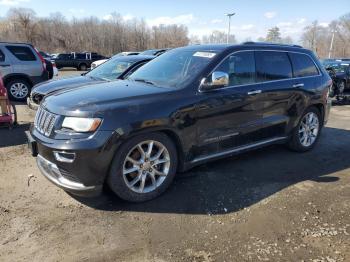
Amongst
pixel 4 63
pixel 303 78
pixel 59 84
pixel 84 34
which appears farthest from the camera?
pixel 84 34

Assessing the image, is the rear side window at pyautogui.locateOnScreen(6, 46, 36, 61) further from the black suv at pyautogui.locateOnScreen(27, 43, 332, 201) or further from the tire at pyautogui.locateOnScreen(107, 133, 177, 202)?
the tire at pyautogui.locateOnScreen(107, 133, 177, 202)

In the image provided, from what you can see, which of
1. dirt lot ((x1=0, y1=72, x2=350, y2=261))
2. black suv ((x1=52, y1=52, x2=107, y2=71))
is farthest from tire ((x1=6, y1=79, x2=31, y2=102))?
black suv ((x1=52, y1=52, x2=107, y2=71))

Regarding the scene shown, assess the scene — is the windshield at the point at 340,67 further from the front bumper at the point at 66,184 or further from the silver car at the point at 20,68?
the front bumper at the point at 66,184

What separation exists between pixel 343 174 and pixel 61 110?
13.3 ft

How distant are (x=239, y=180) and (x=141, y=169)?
149 cm

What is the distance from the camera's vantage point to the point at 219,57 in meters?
4.57

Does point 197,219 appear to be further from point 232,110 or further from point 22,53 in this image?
point 22,53

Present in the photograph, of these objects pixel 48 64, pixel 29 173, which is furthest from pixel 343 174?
pixel 48 64

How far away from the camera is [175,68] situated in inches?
188

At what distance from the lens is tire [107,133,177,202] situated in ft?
12.3

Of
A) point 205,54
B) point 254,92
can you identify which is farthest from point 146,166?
point 254,92

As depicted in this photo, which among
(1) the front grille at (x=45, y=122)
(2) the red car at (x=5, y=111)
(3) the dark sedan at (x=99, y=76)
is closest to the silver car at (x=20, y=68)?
(3) the dark sedan at (x=99, y=76)

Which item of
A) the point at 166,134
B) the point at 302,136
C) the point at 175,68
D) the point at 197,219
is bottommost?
the point at 197,219

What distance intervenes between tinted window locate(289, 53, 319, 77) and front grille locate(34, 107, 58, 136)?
3.86 m
